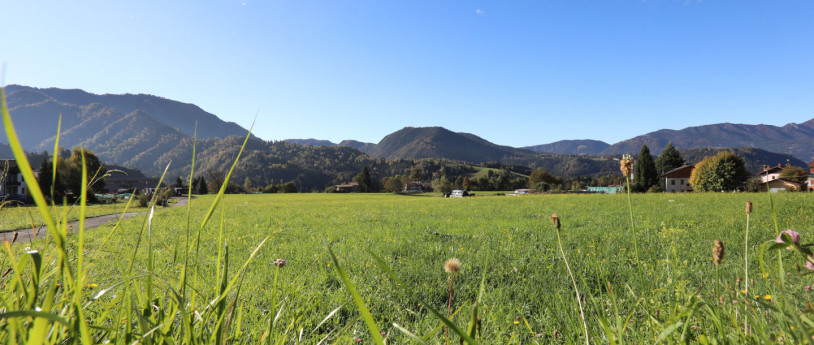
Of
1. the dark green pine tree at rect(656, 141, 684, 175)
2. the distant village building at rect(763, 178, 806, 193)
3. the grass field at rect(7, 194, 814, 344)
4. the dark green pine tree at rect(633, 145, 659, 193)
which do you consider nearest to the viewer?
the grass field at rect(7, 194, 814, 344)

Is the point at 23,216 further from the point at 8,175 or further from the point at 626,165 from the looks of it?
the point at 8,175

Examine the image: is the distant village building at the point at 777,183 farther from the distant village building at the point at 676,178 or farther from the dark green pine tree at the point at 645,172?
the dark green pine tree at the point at 645,172

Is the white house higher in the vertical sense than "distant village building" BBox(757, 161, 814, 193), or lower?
higher

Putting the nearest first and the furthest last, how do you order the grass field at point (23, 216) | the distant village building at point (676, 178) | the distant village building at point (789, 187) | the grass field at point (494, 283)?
1. the grass field at point (23, 216)
2. the grass field at point (494, 283)
3. the distant village building at point (789, 187)
4. the distant village building at point (676, 178)

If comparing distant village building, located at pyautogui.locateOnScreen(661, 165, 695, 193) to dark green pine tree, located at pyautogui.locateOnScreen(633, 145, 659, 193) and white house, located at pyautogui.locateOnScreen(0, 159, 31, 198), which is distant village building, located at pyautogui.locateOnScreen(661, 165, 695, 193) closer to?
dark green pine tree, located at pyautogui.locateOnScreen(633, 145, 659, 193)

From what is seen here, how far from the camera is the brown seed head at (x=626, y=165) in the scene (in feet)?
5.05

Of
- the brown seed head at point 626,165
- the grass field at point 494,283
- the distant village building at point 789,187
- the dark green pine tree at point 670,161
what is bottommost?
the distant village building at point 789,187

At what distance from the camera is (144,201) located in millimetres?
27172

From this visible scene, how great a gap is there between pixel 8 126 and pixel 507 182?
Answer: 127m

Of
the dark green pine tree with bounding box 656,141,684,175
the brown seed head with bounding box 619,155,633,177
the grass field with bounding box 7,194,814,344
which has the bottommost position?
the grass field with bounding box 7,194,814,344

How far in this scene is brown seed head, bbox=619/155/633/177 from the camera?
5.05ft

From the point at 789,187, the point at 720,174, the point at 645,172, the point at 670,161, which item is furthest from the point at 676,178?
the point at 720,174

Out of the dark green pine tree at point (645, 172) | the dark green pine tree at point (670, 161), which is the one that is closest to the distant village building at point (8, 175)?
the dark green pine tree at point (645, 172)

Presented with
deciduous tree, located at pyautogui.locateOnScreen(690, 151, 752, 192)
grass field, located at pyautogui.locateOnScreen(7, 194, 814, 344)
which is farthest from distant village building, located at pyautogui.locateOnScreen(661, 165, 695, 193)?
grass field, located at pyautogui.locateOnScreen(7, 194, 814, 344)
